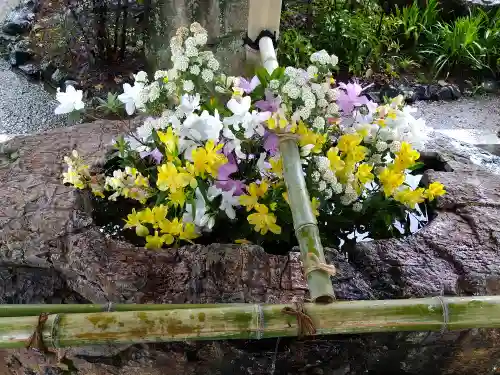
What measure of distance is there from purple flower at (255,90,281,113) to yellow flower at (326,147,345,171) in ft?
0.73

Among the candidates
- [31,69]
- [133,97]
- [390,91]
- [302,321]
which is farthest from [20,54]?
[302,321]

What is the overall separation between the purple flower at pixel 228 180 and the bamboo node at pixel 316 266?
384 mm

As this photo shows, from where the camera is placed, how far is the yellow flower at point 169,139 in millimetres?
1657

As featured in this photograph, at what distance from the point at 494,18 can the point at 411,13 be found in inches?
30.3

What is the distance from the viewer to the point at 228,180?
67.2 inches

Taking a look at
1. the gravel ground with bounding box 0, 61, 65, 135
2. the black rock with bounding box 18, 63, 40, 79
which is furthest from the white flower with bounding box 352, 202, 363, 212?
the black rock with bounding box 18, 63, 40, 79

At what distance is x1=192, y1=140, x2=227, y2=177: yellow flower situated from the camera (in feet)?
5.28

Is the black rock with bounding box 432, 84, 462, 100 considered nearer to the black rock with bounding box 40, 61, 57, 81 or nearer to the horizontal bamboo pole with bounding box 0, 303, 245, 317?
the black rock with bounding box 40, 61, 57, 81

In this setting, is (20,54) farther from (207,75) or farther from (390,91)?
(207,75)

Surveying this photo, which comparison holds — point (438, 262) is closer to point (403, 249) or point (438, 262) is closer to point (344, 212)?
point (403, 249)

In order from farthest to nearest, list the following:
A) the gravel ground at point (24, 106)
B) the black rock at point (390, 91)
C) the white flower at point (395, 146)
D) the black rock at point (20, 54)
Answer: the black rock at point (20, 54), the black rock at point (390, 91), the gravel ground at point (24, 106), the white flower at point (395, 146)

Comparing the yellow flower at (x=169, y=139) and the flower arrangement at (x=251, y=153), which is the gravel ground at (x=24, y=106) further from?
the yellow flower at (x=169, y=139)

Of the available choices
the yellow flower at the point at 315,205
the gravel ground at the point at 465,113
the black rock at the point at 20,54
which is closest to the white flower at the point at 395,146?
the yellow flower at the point at 315,205

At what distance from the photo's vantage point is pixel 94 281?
5.39 feet
